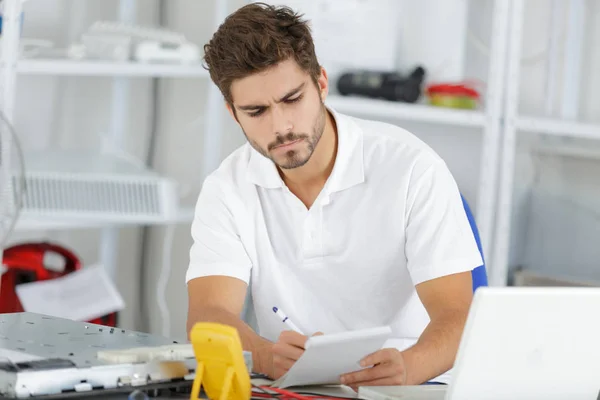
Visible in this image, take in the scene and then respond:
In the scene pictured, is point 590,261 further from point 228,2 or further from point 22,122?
point 22,122

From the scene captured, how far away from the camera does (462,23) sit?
8.33ft

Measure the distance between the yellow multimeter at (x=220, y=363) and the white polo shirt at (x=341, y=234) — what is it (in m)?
0.56

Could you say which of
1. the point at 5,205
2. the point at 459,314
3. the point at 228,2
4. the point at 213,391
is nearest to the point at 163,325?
the point at 228,2

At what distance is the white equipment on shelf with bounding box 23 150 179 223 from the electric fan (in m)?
0.80

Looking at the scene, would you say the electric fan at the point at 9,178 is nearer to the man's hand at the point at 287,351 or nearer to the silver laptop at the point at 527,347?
the man's hand at the point at 287,351

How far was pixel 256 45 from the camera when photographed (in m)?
1.58

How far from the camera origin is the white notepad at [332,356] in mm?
1125

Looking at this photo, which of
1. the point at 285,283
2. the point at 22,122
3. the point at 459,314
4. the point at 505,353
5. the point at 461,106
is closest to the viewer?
the point at 505,353

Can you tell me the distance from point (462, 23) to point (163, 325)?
1.22 meters

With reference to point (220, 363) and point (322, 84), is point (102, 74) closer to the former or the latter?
point (322, 84)

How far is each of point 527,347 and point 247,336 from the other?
536 mm

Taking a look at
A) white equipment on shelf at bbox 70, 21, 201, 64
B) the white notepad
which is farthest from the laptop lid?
white equipment on shelf at bbox 70, 21, 201, 64

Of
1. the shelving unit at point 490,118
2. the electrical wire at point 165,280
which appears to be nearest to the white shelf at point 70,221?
the electrical wire at point 165,280

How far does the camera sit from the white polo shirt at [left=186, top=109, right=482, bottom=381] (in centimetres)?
167
